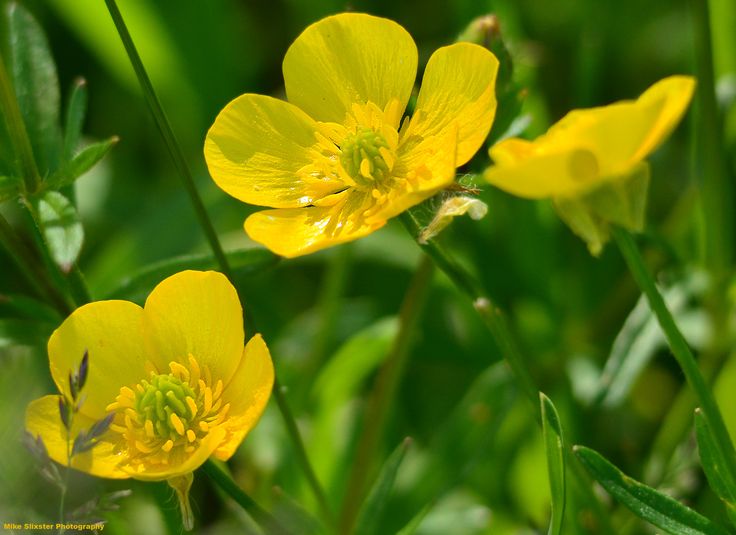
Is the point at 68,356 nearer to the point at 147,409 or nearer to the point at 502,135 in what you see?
the point at 147,409

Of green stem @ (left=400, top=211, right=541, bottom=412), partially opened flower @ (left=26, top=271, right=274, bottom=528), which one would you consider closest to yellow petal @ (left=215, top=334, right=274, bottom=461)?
partially opened flower @ (left=26, top=271, right=274, bottom=528)

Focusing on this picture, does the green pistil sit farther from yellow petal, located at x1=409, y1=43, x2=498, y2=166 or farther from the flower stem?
the flower stem

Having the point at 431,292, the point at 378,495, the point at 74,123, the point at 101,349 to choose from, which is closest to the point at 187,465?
the point at 101,349

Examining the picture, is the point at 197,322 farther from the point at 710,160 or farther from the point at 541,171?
the point at 710,160

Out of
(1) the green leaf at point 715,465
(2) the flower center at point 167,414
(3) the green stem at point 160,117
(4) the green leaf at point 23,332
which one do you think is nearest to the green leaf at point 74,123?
(3) the green stem at point 160,117

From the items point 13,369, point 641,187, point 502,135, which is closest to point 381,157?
point 502,135

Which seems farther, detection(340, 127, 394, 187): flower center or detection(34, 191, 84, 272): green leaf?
detection(340, 127, 394, 187): flower center

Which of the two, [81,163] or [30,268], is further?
[30,268]
